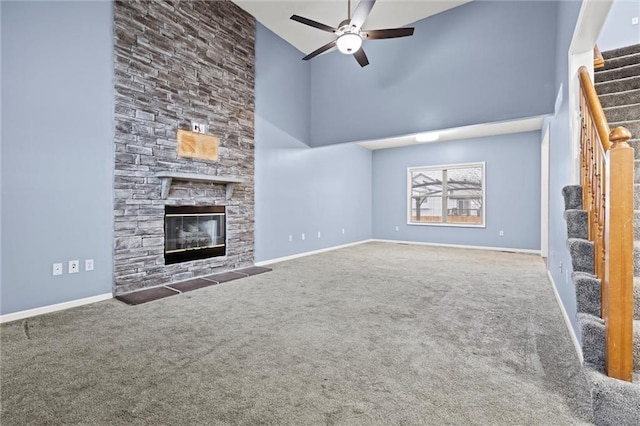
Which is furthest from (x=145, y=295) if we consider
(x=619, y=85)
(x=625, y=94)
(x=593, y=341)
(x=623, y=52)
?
(x=623, y=52)

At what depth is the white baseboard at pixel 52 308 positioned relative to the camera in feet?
8.72

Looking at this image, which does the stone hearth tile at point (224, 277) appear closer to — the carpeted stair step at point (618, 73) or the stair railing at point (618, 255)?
the stair railing at point (618, 255)

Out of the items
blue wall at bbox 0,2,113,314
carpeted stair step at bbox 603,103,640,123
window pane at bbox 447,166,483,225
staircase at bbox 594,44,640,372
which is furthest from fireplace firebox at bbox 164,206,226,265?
window pane at bbox 447,166,483,225

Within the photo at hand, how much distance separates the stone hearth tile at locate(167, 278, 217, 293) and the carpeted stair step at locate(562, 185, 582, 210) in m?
3.81

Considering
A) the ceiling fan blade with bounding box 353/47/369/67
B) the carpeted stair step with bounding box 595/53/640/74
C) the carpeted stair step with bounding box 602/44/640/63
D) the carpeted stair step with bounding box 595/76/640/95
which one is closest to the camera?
the carpeted stair step with bounding box 595/76/640/95

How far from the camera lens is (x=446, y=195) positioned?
7805 millimetres

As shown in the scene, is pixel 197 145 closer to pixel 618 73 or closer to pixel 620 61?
pixel 618 73

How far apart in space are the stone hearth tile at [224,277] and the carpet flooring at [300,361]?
0.58 meters

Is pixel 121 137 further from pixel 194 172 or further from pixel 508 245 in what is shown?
pixel 508 245

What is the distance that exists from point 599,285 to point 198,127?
4.45 meters

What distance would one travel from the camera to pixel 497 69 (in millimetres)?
4188

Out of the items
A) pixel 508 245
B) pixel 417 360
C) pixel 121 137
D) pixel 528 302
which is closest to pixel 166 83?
pixel 121 137

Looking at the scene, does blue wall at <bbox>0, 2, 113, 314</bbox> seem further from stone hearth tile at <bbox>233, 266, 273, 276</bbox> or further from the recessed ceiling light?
the recessed ceiling light

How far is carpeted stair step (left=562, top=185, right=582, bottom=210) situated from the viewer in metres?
2.15
